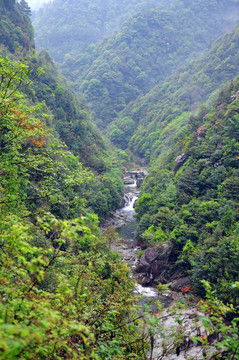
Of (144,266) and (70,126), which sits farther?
(70,126)

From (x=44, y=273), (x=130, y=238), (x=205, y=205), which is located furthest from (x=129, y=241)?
(x=44, y=273)

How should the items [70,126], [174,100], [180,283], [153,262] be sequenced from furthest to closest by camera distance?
1. [174,100]
2. [70,126]
3. [153,262]
4. [180,283]

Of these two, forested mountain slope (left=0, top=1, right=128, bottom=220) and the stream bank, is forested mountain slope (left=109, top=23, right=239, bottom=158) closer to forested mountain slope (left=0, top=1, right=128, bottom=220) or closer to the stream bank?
forested mountain slope (left=0, top=1, right=128, bottom=220)

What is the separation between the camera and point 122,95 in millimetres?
139250

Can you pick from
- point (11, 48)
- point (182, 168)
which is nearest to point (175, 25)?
point (11, 48)

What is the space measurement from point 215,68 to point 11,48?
8119 cm

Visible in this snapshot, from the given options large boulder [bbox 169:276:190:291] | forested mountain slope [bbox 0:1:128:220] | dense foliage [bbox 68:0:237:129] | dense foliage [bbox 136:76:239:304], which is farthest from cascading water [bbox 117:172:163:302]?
dense foliage [bbox 68:0:237:129]

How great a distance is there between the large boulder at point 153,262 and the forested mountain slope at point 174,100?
55.2 m

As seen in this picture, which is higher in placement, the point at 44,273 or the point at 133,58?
the point at 133,58

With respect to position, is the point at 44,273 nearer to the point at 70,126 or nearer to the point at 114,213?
the point at 114,213

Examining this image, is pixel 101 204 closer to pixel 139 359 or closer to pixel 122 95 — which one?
pixel 139 359

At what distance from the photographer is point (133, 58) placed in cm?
15925

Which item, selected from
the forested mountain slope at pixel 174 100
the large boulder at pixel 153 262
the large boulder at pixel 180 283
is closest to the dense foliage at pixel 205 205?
the large boulder at pixel 180 283

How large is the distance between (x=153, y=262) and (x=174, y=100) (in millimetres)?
84085
